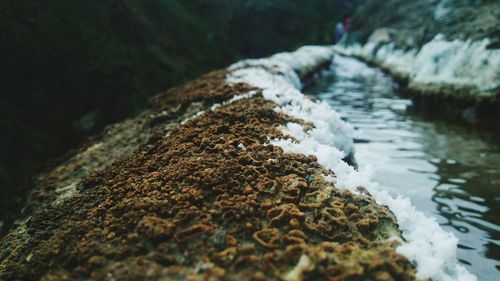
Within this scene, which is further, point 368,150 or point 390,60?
point 390,60

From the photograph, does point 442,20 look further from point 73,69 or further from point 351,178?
point 351,178

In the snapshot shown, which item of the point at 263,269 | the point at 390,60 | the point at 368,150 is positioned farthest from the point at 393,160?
the point at 390,60

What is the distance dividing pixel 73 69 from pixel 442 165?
8.83 metres

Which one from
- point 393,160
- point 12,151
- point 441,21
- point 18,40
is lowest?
point 393,160

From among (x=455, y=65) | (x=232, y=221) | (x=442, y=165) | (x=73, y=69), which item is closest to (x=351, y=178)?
(x=232, y=221)

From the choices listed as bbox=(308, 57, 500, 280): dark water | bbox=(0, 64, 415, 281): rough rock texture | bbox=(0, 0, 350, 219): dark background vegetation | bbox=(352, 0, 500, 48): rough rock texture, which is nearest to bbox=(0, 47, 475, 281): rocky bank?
bbox=(0, 64, 415, 281): rough rock texture

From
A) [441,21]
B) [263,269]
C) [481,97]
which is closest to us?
[263,269]

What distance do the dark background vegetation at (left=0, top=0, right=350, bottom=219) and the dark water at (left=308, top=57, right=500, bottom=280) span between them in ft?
18.5

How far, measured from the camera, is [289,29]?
32.9m

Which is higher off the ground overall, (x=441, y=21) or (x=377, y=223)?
(x=441, y=21)

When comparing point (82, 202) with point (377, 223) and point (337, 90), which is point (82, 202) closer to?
point (377, 223)

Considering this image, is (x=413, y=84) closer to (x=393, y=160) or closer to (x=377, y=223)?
(x=393, y=160)

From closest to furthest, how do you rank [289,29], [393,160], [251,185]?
[251,185] → [393,160] → [289,29]

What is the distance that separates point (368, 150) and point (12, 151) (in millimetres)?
7133
